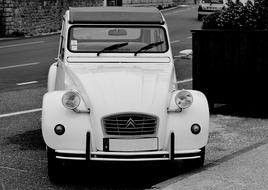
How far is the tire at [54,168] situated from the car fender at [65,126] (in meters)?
0.13

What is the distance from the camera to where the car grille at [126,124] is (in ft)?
24.0

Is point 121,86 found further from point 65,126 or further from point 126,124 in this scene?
point 65,126

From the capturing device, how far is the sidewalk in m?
6.96

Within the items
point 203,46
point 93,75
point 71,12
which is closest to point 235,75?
point 203,46

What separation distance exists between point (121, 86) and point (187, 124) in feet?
2.60

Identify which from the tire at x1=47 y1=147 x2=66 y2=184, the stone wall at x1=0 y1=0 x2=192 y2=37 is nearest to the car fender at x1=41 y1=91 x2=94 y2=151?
the tire at x1=47 y1=147 x2=66 y2=184

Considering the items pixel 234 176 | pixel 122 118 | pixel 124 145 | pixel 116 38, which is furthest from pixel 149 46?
pixel 234 176

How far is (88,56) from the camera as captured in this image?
28.8 ft

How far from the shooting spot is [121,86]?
25.1 feet

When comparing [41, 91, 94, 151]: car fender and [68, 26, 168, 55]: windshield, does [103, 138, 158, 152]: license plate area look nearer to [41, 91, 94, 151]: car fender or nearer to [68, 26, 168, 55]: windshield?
[41, 91, 94, 151]: car fender

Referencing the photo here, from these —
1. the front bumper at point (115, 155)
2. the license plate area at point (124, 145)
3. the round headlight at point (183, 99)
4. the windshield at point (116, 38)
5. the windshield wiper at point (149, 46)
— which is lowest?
the front bumper at point (115, 155)

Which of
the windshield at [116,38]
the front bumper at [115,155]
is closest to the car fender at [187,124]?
the front bumper at [115,155]

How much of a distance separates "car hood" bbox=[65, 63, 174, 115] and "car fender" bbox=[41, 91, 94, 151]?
6.9 inches

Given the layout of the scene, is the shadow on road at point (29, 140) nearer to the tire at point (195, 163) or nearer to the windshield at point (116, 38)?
the windshield at point (116, 38)
